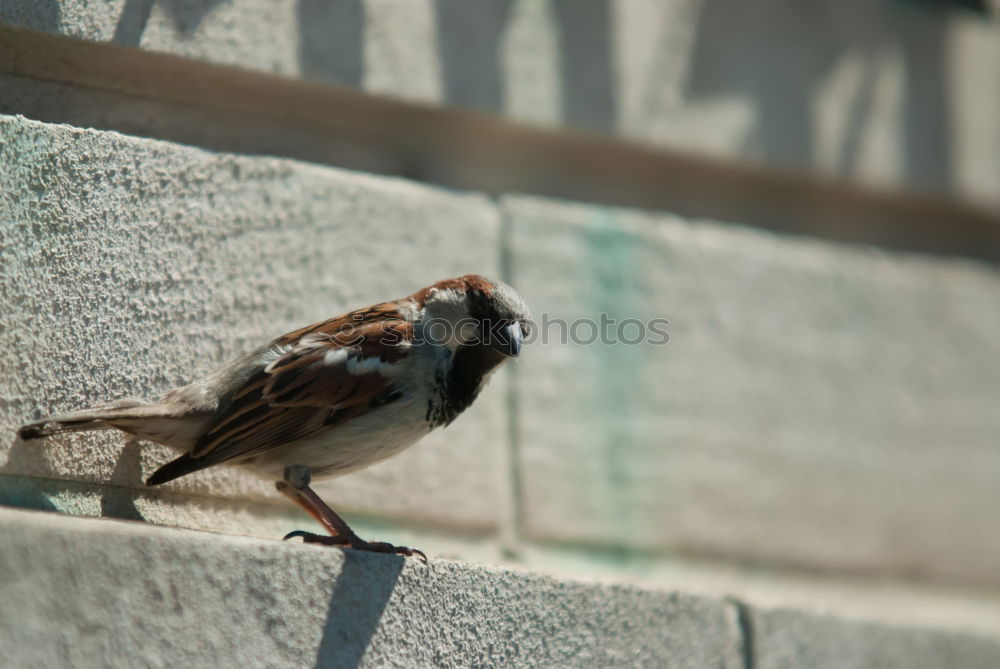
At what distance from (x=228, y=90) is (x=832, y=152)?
6.48 feet

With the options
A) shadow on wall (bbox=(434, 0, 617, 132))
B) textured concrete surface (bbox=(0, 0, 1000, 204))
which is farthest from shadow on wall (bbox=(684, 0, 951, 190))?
shadow on wall (bbox=(434, 0, 617, 132))

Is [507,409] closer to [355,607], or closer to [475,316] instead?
[475,316]

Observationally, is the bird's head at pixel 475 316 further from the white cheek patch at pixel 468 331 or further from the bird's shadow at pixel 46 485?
the bird's shadow at pixel 46 485

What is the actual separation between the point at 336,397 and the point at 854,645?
155cm

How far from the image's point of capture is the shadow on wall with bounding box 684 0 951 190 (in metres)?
3.60

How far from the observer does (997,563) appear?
12.4 ft

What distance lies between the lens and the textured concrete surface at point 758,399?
320 cm

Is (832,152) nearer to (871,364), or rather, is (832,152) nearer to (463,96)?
(871,364)

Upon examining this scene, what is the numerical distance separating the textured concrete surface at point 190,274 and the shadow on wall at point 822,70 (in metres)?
1.02

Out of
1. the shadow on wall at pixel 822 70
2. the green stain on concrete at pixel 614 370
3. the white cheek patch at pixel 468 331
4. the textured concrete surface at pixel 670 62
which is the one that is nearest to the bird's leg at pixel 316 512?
the white cheek patch at pixel 468 331

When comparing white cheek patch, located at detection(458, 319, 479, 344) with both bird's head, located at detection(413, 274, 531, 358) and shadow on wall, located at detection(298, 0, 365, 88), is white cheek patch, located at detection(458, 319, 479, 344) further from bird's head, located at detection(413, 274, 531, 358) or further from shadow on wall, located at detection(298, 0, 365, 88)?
shadow on wall, located at detection(298, 0, 365, 88)

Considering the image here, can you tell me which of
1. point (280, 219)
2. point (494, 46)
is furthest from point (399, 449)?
point (494, 46)

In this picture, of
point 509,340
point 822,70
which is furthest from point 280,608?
point 822,70

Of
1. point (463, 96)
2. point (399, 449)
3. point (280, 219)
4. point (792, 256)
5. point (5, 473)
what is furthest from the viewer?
point (792, 256)
